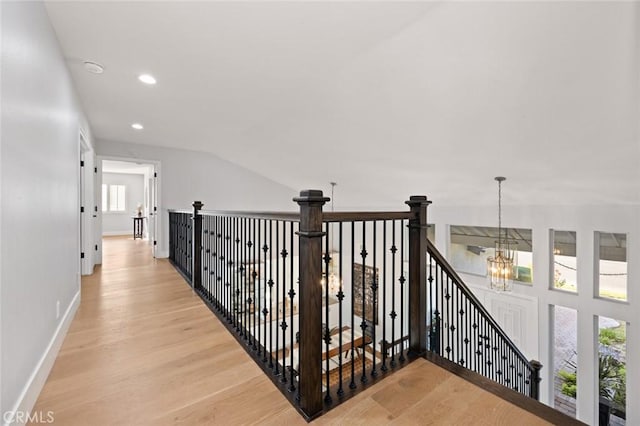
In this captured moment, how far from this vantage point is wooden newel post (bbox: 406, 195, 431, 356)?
2000 millimetres

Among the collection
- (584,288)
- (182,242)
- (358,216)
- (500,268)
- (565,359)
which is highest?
(358,216)

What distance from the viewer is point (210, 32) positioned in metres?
2.26

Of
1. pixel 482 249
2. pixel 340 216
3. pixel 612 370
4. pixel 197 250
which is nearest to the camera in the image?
pixel 340 216

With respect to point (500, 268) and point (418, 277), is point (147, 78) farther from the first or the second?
point (500, 268)

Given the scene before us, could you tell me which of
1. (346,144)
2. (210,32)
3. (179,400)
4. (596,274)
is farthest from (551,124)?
(179,400)

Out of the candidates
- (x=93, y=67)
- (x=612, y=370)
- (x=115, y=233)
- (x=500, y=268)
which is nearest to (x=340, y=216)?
(x=93, y=67)

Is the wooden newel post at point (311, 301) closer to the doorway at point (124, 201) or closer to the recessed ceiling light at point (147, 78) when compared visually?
the recessed ceiling light at point (147, 78)

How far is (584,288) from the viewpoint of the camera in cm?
441

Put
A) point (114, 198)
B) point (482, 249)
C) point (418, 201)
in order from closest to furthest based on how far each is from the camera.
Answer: point (418, 201)
point (482, 249)
point (114, 198)

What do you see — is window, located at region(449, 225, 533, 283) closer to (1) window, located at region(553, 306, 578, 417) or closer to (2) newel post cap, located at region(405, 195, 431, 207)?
(1) window, located at region(553, 306, 578, 417)

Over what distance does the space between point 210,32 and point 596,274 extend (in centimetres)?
584

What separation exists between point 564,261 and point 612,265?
1.80ft

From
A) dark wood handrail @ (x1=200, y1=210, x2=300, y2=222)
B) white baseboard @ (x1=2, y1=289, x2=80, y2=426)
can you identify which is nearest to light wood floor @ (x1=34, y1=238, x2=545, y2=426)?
white baseboard @ (x1=2, y1=289, x2=80, y2=426)

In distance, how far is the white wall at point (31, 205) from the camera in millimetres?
1377
